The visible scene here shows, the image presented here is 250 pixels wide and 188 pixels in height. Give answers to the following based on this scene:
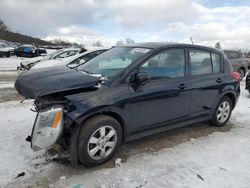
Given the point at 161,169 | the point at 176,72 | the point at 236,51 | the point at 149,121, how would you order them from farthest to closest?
the point at 236,51 < the point at 176,72 < the point at 149,121 < the point at 161,169

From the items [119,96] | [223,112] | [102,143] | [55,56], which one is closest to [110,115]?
[119,96]

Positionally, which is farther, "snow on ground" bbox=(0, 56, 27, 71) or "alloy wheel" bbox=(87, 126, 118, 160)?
"snow on ground" bbox=(0, 56, 27, 71)

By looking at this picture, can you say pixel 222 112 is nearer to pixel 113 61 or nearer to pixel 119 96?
pixel 113 61

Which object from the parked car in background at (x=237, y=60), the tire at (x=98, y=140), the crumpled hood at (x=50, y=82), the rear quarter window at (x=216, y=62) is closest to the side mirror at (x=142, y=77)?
the crumpled hood at (x=50, y=82)

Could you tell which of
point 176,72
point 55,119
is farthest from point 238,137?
point 55,119

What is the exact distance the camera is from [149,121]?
13.9ft

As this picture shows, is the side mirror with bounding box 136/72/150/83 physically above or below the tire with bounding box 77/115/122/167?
above

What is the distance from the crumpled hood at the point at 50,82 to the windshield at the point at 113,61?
14.4 inches

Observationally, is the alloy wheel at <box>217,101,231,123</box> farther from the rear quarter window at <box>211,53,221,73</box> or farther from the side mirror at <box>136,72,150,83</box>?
the side mirror at <box>136,72,150,83</box>

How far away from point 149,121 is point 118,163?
2.72 feet

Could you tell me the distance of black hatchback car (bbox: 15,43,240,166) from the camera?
3.53 m

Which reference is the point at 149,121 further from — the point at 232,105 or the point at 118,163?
the point at 232,105

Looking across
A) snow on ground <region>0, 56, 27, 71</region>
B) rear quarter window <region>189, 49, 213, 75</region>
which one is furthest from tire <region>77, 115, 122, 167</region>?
snow on ground <region>0, 56, 27, 71</region>

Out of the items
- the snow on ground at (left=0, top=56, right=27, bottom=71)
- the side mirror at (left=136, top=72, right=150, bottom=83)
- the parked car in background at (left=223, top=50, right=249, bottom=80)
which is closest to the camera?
the side mirror at (left=136, top=72, right=150, bottom=83)
